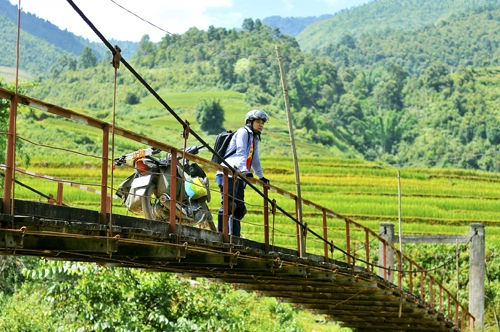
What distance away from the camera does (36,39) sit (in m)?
109

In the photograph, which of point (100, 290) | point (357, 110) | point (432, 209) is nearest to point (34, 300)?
point (100, 290)

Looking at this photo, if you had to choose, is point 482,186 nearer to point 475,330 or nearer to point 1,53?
point 475,330

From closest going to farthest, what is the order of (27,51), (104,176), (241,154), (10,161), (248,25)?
1. (10,161)
2. (104,176)
3. (241,154)
4. (248,25)
5. (27,51)

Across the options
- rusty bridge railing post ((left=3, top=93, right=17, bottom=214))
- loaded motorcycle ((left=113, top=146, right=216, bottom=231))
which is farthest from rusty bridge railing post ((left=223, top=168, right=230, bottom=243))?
rusty bridge railing post ((left=3, top=93, right=17, bottom=214))

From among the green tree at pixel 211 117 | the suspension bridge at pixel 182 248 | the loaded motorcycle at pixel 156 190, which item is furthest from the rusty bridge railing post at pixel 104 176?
the green tree at pixel 211 117

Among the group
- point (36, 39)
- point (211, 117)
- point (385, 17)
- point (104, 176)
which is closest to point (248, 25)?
point (211, 117)

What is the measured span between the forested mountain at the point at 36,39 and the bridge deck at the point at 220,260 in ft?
227

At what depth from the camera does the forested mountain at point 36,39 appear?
9594 centimetres

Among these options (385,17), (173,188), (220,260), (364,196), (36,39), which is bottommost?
(220,260)

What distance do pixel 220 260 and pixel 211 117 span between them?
44.1 meters

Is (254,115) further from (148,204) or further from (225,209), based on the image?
(148,204)

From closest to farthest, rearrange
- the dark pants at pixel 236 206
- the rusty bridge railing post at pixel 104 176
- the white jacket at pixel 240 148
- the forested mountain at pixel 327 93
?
the rusty bridge railing post at pixel 104 176 → the dark pants at pixel 236 206 → the white jacket at pixel 240 148 → the forested mountain at pixel 327 93

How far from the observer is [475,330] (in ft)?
45.1

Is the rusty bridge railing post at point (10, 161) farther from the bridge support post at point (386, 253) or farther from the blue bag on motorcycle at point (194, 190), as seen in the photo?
the bridge support post at point (386, 253)
